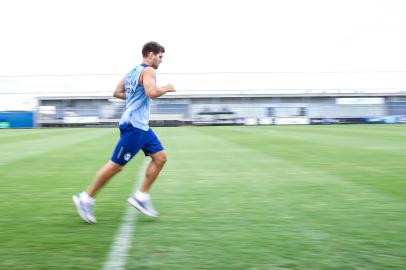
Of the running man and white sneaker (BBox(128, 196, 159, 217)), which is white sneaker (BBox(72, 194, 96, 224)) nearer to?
the running man

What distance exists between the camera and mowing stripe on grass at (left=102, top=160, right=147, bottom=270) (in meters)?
3.36

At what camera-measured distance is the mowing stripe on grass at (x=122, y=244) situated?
3.36 m

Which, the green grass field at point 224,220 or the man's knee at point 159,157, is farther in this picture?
the man's knee at point 159,157

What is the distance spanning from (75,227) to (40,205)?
1.31 meters

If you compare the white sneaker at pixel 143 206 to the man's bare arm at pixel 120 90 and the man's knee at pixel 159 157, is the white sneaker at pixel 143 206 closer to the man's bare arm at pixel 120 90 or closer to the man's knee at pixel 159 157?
the man's knee at pixel 159 157

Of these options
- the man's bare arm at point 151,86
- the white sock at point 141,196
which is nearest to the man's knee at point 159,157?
the white sock at point 141,196

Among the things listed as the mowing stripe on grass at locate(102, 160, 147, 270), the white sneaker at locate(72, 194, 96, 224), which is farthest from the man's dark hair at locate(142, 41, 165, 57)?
the mowing stripe on grass at locate(102, 160, 147, 270)

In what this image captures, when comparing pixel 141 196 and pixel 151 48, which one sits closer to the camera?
pixel 151 48

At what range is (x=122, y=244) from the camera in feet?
12.7

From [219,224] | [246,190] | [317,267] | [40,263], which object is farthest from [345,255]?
[246,190]

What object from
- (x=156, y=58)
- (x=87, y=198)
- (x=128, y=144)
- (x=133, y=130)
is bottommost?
(x=87, y=198)

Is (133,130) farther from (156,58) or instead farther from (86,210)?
(86,210)

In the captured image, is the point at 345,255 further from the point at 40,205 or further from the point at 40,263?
the point at 40,205

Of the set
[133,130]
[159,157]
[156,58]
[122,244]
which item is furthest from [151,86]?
[122,244]
